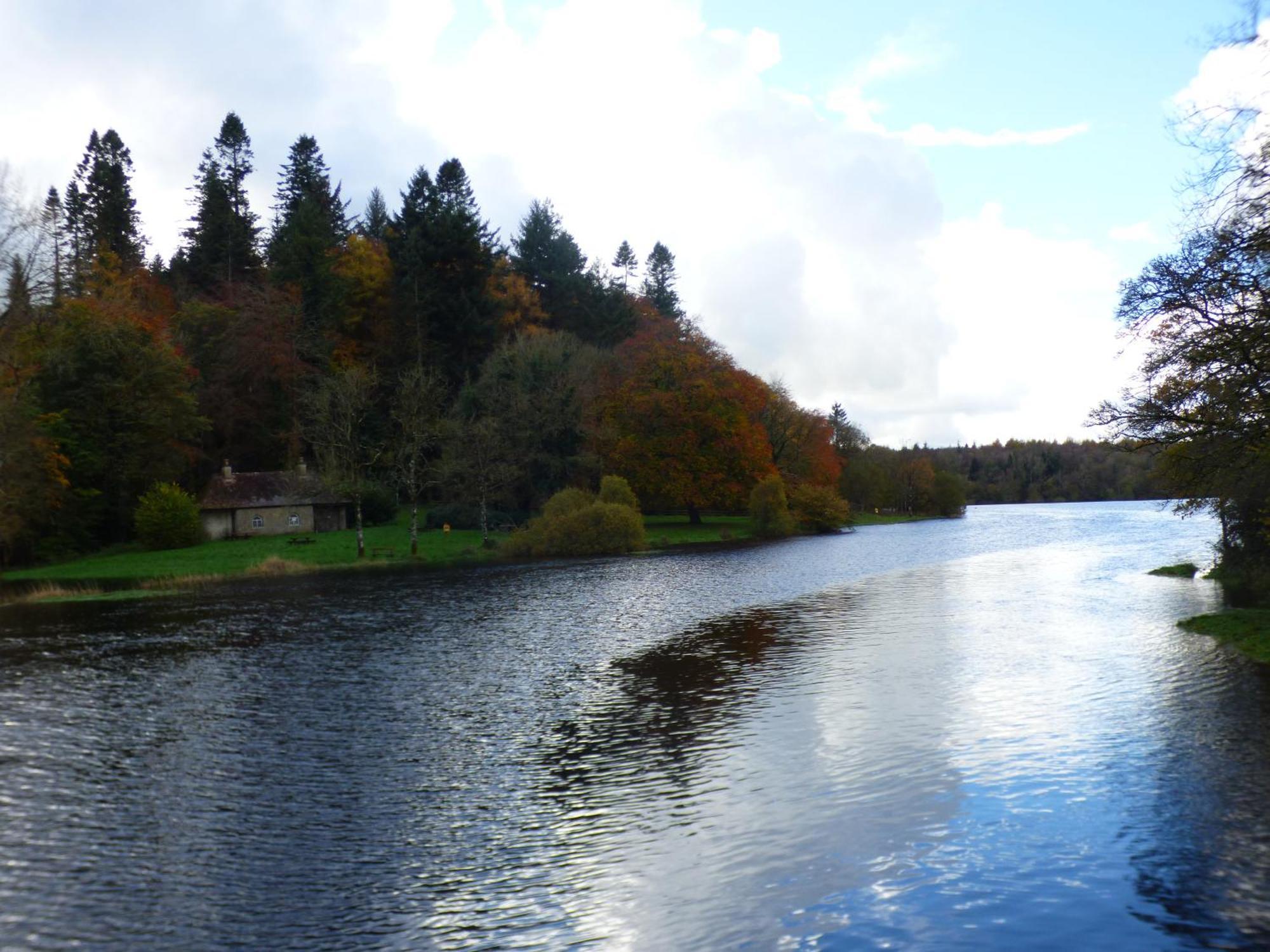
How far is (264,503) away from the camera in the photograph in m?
66.4

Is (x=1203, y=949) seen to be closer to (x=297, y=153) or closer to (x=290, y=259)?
(x=290, y=259)

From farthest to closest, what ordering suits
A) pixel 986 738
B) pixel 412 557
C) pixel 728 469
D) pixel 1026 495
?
pixel 1026 495
pixel 728 469
pixel 412 557
pixel 986 738

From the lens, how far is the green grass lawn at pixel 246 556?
51.7 meters

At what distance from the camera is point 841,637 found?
27234mm

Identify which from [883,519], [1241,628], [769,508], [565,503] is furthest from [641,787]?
[883,519]

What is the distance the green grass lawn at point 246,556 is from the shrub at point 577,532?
8.24 feet

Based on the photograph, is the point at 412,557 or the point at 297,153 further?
the point at 297,153

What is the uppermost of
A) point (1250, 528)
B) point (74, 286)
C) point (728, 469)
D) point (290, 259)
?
point (290, 259)

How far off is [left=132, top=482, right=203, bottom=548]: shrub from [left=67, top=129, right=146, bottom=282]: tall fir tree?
1377 inches

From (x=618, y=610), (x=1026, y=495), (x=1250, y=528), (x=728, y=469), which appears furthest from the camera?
(x=1026, y=495)

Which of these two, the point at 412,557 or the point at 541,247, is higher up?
the point at 541,247

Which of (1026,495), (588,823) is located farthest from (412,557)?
(1026,495)

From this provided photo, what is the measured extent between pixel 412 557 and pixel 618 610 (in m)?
25.8

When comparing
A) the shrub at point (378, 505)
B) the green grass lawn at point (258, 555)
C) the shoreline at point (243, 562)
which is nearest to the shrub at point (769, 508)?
the shoreline at point (243, 562)
